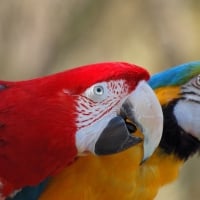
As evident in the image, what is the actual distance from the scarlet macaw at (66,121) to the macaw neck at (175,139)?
0.86 ft

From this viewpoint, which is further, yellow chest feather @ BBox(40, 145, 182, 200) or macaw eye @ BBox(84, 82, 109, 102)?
yellow chest feather @ BBox(40, 145, 182, 200)

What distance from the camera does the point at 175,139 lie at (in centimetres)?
155

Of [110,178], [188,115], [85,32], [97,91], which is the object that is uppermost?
[97,91]

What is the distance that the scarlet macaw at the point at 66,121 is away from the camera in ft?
4.02

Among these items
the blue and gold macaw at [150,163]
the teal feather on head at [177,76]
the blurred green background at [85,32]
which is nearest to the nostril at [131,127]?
the blue and gold macaw at [150,163]

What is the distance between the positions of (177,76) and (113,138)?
1.20ft

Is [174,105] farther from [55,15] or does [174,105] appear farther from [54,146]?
[55,15]

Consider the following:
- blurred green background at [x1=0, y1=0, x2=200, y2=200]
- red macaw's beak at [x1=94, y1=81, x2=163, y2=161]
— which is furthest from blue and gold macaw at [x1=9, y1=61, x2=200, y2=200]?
blurred green background at [x1=0, y1=0, x2=200, y2=200]

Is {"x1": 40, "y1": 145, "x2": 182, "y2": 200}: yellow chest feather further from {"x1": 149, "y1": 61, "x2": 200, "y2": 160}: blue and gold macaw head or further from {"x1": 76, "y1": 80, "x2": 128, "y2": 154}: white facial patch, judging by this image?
{"x1": 76, "y1": 80, "x2": 128, "y2": 154}: white facial patch

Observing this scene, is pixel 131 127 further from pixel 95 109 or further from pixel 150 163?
pixel 150 163

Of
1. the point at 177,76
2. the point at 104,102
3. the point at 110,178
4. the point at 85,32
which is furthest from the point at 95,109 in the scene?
the point at 85,32

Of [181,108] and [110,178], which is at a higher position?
[181,108]

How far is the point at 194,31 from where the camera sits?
9.68 ft

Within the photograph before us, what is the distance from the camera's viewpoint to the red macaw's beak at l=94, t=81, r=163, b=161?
1.25m
